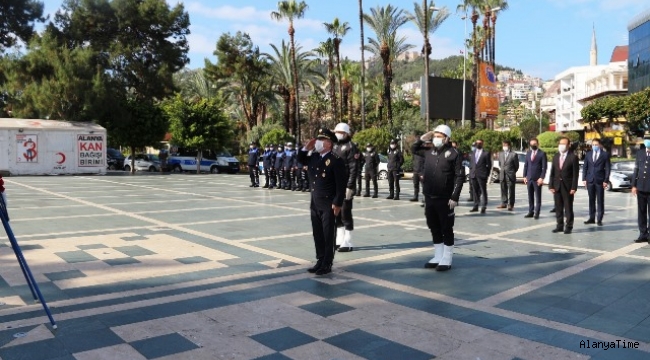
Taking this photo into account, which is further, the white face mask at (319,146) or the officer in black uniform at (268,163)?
the officer in black uniform at (268,163)

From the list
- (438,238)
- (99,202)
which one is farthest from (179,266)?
(99,202)

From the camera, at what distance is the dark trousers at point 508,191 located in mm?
13758

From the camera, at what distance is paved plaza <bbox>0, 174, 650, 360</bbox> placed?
4391 millimetres

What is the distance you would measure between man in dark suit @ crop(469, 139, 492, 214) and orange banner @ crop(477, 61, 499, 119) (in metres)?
22.1

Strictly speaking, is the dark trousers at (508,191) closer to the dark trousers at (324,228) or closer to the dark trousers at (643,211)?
the dark trousers at (643,211)

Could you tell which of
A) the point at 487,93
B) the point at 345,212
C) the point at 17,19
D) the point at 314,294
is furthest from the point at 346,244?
the point at 17,19

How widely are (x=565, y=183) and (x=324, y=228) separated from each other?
225 inches

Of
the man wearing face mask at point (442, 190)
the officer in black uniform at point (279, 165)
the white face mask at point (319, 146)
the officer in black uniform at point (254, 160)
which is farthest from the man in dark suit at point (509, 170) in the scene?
the officer in black uniform at point (254, 160)

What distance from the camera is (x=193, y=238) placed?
9.33 metres

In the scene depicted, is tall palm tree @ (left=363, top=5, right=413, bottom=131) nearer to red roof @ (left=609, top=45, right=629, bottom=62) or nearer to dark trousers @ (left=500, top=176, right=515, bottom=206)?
dark trousers @ (left=500, top=176, right=515, bottom=206)

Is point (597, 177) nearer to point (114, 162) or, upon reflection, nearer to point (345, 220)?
point (345, 220)

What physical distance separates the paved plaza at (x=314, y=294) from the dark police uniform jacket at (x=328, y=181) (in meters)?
0.89

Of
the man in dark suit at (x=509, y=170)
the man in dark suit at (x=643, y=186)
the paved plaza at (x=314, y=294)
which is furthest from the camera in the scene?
the man in dark suit at (x=509, y=170)

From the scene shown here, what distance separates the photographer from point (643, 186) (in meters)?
9.03
